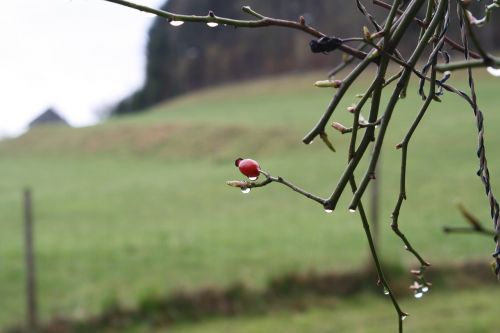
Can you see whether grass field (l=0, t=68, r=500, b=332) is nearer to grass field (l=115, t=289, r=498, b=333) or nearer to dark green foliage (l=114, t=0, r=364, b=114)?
grass field (l=115, t=289, r=498, b=333)

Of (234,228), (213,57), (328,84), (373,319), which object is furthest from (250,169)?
(213,57)

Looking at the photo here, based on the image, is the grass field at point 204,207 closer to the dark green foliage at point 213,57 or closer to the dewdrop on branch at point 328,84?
the dewdrop on branch at point 328,84

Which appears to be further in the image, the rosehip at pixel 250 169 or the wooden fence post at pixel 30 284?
the wooden fence post at pixel 30 284

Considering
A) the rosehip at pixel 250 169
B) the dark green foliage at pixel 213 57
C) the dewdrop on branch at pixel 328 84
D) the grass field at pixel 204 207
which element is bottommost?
the dark green foliage at pixel 213 57

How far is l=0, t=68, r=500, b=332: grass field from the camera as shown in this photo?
22.9ft

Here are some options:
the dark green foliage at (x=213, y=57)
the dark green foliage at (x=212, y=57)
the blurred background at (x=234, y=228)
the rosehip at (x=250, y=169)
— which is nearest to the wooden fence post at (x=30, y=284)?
the blurred background at (x=234, y=228)

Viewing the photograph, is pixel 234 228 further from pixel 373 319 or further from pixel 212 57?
pixel 212 57

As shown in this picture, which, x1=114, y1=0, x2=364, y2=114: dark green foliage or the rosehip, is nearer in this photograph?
the rosehip

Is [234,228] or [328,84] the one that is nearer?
[328,84]

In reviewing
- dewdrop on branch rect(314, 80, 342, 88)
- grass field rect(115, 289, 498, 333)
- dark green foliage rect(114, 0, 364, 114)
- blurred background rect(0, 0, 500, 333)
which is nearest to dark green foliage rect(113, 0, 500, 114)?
dark green foliage rect(114, 0, 364, 114)

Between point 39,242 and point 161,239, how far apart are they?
69.1 inches

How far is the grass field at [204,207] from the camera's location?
6.99m

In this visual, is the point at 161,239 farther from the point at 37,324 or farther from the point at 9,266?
the point at 37,324

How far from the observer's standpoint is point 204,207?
12.2 meters
